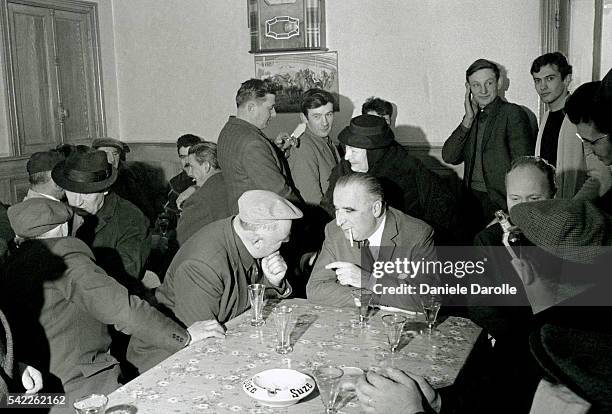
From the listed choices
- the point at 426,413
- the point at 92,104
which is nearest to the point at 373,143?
the point at 426,413

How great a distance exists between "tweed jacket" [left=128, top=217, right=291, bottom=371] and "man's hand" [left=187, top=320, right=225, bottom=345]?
0.15m

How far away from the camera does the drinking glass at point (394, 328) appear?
7.61 feet

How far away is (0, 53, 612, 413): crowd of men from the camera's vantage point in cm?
147

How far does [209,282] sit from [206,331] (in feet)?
0.86

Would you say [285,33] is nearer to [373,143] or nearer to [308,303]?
[373,143]

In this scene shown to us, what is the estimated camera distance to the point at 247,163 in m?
4.32

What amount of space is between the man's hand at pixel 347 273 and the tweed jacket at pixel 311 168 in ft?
6.21

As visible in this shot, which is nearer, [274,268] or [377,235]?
[274,268]

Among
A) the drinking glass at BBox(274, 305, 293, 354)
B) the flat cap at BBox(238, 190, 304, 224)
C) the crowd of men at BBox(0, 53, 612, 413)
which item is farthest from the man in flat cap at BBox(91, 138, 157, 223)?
the drinking glass at BBox(274, 305, 293, 354)

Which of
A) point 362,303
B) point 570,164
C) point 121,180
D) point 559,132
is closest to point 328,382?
point 362,303

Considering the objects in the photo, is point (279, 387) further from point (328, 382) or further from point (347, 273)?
point (347, 273)

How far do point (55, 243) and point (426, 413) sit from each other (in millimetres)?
1729

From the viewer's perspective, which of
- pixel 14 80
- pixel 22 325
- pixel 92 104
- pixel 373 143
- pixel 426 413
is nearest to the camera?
pixel 426 413

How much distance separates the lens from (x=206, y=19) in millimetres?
6777
